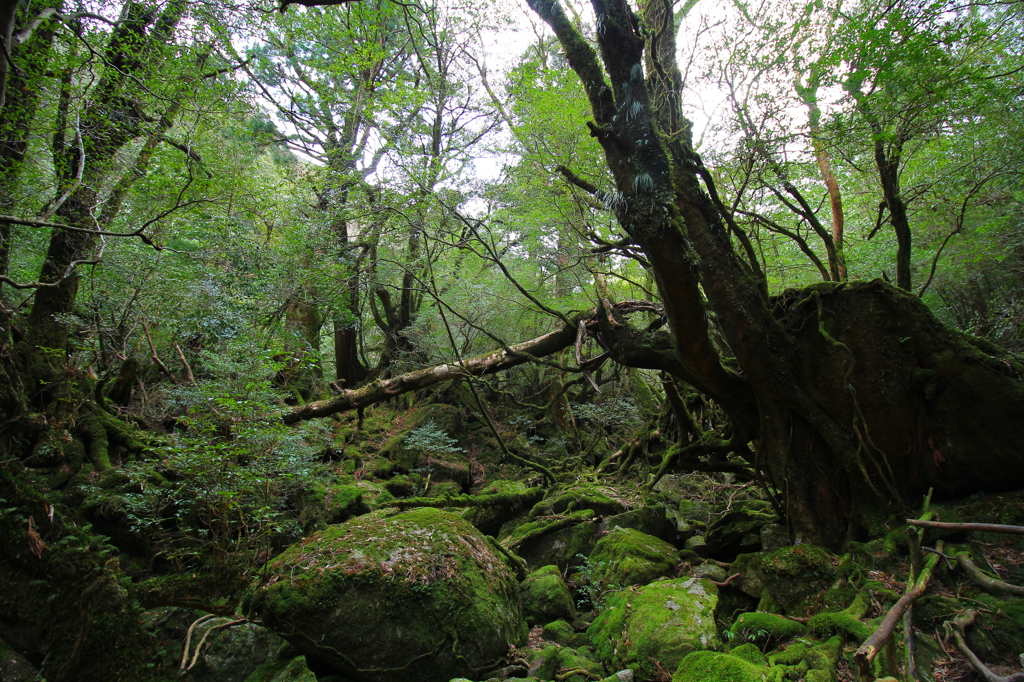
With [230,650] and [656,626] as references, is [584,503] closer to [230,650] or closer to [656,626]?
[656,626]

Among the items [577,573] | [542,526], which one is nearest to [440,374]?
[542,526]

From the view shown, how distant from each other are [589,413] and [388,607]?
23.0ft

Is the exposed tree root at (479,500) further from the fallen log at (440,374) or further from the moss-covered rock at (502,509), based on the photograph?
the fallen log at (440,374)

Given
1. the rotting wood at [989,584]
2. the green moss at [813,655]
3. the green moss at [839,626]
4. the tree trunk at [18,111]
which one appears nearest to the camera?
the rotting wood at [989,584]

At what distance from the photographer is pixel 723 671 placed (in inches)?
111

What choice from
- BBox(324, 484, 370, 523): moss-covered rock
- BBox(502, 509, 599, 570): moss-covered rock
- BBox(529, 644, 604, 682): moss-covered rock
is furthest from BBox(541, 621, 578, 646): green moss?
BBox(324, 484, 370, 523): moss-covered rock

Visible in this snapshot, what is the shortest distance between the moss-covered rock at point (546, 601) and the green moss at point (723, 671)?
2149 millimetres

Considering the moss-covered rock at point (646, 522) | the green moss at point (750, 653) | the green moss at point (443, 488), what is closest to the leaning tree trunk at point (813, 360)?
the green moss at point (750, 653)

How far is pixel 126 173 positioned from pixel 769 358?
369 inches

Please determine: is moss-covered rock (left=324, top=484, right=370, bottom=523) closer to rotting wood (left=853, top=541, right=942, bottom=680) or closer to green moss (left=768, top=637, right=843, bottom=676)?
green moss (left=768, top=637, right=843, bottom=676)

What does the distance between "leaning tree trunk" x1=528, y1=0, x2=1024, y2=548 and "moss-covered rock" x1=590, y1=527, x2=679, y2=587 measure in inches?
56.8

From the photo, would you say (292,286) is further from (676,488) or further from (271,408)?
(676,488)

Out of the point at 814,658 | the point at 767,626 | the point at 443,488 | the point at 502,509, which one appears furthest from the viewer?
the point at 443,488

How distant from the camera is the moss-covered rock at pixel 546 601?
492 cm
